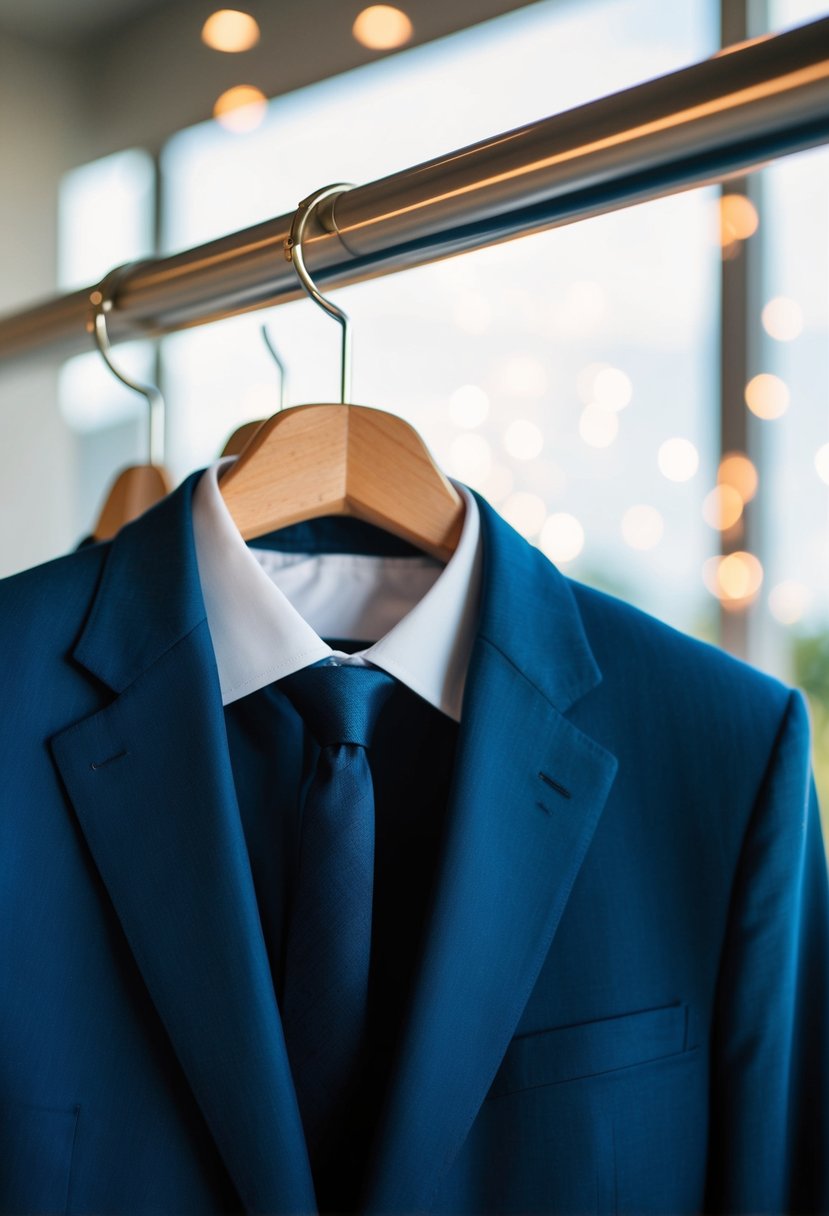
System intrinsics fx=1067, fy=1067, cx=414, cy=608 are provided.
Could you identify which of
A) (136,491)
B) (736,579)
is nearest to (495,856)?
(136,491)

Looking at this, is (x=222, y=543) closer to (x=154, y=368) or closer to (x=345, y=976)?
(x=345, y=976)

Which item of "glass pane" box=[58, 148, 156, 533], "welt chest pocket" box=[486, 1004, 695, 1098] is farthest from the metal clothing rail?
"glass pane" box=[58, 148, 156, 533]

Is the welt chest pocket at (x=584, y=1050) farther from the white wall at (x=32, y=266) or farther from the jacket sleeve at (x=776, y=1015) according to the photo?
the white wall at (x=32, y=266)

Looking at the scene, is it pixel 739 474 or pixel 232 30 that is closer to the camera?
pixel 739 474

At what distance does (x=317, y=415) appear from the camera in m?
0.72

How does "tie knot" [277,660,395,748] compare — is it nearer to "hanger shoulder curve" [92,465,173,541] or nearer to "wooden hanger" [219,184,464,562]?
"wooden hanger" [219,184,464,562]

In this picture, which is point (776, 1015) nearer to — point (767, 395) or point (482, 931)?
point (482, 931)

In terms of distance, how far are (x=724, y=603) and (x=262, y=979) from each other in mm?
1088

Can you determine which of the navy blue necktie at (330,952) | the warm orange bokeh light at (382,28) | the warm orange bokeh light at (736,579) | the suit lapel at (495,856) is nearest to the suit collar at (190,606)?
the suit lapel at (495,856)

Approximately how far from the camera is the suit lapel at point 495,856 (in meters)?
0.62

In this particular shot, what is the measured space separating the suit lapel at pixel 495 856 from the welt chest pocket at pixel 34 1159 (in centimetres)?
17

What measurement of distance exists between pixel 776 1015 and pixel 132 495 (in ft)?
2.46

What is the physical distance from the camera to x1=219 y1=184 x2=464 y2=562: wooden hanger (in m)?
0.72

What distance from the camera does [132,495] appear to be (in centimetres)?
108
